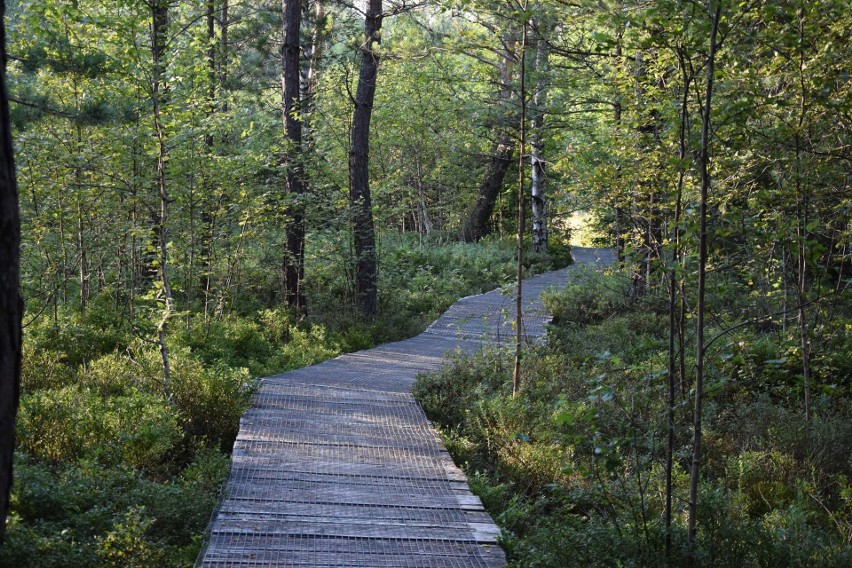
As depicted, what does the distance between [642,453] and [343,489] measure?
10.3 feet

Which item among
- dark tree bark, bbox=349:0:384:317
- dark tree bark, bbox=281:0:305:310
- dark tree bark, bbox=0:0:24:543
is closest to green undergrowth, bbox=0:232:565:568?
dark tree bark, bbox=349:0:384:317

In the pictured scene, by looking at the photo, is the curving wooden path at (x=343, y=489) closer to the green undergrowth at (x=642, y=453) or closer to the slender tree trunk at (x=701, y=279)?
the green undergrowth at (x=642, y=453)

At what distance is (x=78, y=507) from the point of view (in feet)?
16.0

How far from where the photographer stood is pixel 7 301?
235 cm

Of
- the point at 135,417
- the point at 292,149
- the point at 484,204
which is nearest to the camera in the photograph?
the point at 135,417

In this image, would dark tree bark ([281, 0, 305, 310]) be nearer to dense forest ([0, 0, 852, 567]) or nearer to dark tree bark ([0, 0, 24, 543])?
dense forest ([0, 0, 852, 567])

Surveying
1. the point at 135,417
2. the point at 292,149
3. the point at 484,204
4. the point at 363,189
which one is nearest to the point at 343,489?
the point at 135,417

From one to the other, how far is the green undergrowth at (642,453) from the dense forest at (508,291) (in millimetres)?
34

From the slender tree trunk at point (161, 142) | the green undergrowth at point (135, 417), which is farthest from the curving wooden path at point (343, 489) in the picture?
the slender tree trunk at point (161, 142)

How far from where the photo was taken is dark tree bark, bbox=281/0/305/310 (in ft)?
45.0

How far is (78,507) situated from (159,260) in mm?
3159

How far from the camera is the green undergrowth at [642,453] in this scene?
4469 millimetres

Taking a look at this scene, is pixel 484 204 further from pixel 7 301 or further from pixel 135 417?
pixel 7 301

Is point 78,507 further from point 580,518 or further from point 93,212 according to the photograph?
point 93,212
